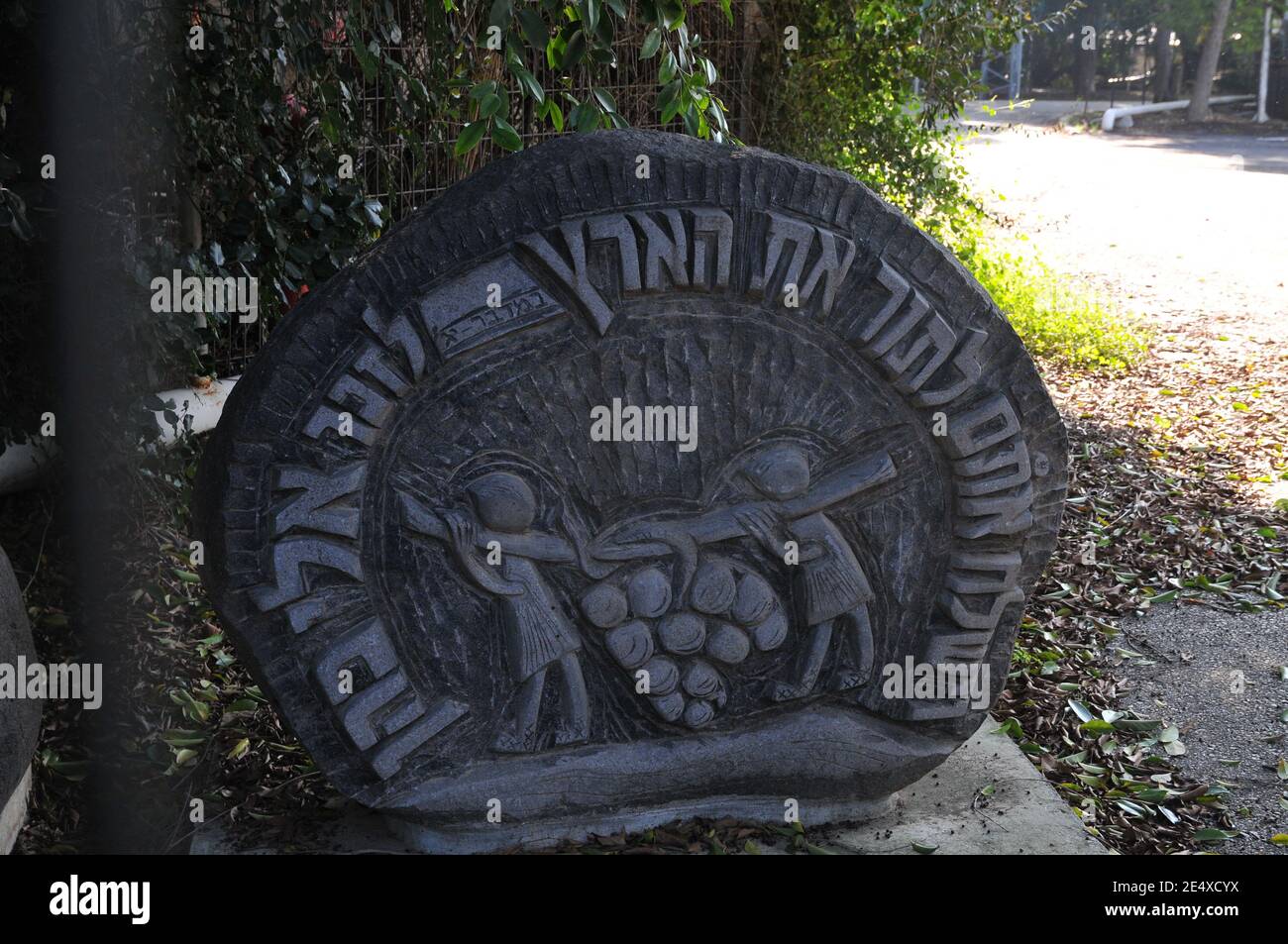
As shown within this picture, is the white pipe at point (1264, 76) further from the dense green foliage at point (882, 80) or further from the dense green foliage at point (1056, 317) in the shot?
the dense green foliage at point (882, 80)

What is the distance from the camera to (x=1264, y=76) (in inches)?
659

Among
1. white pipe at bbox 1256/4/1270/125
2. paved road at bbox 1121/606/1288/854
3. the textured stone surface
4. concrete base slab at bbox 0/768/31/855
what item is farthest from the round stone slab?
white pipe at bbox 1256/4/1270/125

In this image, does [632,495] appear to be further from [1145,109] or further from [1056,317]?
[1145,109]

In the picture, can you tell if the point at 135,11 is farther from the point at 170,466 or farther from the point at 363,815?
the point at 363,815

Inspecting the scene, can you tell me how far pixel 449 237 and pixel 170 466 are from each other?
1749mm

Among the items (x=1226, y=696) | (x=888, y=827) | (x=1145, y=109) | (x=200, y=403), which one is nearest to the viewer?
(x=888, y=827)

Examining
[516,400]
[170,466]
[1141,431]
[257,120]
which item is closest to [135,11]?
[257,120]

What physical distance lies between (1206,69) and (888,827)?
16.8 metres

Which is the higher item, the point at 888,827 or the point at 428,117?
the point at 428,117

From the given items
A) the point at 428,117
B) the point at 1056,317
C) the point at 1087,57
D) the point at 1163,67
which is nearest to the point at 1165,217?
the point at 1056,317

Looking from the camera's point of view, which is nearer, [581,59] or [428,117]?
[581,59]

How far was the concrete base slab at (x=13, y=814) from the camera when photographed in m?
2.87

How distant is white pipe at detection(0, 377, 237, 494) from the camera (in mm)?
3888

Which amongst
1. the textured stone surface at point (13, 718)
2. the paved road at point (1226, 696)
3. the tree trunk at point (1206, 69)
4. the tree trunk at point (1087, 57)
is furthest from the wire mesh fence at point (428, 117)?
the tree trunk at point (1087, 57)
